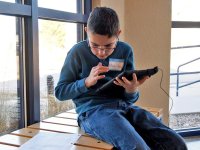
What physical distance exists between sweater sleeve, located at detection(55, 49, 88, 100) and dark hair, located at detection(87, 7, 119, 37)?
25 centimetres

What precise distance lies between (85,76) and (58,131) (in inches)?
13.8

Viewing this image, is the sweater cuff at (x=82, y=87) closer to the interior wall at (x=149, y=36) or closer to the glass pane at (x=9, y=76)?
the glass pane at (x=9, y=76)

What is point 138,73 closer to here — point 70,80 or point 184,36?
point 70,80

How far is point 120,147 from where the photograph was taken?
1.23m

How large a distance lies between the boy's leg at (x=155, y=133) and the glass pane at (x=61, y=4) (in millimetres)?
935

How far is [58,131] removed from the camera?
1545 mm

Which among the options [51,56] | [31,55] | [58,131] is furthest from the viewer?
[51,56]

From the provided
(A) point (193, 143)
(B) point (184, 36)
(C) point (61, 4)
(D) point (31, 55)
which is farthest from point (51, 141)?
(B) point (184, 36)

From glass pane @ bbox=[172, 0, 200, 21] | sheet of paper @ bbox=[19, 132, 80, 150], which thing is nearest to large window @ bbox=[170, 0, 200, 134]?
glass pane @ bbox=[172, 0, 200, 21]

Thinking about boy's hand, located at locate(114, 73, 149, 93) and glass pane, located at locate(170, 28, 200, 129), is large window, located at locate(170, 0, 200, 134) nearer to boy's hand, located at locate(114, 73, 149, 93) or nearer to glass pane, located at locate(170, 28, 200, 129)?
glass pane, located at locate(170, 28, 200, 129)

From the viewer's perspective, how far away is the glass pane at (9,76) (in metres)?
1.56

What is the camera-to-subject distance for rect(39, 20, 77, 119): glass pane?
1.88 metres

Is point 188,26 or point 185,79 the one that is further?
point 185,79

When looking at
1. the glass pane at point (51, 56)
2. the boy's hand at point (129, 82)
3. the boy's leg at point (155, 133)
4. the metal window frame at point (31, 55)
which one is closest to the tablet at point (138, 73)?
the boy's hand at point (129, 82)
